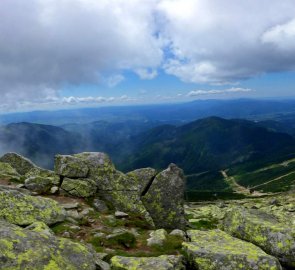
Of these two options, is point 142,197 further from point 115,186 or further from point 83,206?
point 83,206

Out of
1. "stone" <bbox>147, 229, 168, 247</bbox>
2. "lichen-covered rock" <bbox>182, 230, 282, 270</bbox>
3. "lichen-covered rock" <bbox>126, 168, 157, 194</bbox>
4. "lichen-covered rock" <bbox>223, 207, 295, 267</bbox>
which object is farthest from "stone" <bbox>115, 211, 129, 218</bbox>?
"lichen-covered rock" <bbox>182, 230, 282, 270</bbox>

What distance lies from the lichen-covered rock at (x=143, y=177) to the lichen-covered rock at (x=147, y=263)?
18.1 m

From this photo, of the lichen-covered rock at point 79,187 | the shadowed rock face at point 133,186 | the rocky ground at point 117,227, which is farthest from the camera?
the shadowed rock face at point 133,186

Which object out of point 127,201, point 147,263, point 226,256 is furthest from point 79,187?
point 226,256

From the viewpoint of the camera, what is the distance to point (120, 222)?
2809 cm

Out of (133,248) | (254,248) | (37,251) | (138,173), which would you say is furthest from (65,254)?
(138,173)

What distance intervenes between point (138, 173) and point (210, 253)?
66.2 ft

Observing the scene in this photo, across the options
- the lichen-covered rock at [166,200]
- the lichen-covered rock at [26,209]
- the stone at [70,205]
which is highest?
the lichen-covered rock at [26,209]

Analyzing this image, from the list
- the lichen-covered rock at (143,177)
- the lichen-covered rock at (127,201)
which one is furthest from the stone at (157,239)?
the lichen-covered rock at (143,177)

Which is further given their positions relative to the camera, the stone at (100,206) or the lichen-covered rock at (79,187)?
the lichen-covered rock at (79,187)

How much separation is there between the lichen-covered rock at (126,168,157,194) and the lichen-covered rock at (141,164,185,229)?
0.59m

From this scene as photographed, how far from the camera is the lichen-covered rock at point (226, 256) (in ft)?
55.0

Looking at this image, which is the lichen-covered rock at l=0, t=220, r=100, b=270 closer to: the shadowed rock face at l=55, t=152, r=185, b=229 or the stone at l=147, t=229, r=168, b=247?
the stone at l=147, t=229, r=168, b=247

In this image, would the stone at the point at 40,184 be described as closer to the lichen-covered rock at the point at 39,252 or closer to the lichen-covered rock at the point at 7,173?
the lichen-covered rock at the point at 7,173
